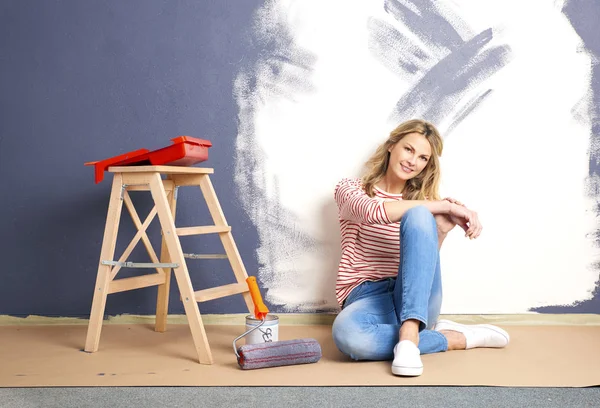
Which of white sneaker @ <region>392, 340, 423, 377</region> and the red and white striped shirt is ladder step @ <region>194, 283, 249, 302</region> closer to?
the red and white striped shirt

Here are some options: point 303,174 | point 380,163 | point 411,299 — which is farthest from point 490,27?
point 411,299

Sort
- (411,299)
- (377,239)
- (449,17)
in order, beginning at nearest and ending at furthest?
(411,299) < (377,239) < (449,17)

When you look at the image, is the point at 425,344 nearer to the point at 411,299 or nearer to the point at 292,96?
the point at 411,299

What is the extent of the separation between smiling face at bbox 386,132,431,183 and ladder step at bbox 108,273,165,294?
81cm

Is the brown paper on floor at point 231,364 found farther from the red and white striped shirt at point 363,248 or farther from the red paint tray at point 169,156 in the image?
the red paint tray at point 169,156

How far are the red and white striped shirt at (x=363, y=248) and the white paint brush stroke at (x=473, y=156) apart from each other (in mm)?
255

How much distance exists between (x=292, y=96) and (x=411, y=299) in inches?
35.3

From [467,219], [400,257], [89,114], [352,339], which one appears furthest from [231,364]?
[89,114]

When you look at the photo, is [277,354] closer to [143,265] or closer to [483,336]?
[143,265]

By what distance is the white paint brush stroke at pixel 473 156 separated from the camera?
88.8 inches

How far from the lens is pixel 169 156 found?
184cm

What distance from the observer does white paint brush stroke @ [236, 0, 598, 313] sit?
2256mm

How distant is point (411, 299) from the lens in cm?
169

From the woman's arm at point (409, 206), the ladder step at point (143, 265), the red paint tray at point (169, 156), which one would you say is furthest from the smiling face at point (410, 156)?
the ladder step at point (143, 265)
